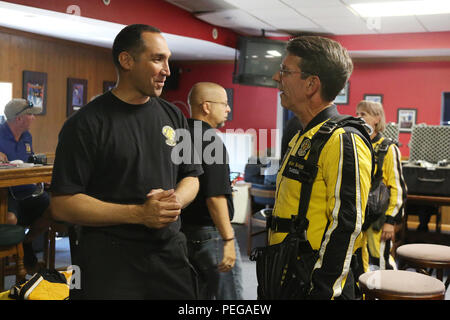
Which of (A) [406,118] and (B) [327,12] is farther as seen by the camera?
(A) [406,118]

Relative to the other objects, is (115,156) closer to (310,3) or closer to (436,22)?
(310,3)

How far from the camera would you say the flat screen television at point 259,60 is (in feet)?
25.5

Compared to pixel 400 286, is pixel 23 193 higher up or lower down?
higher up

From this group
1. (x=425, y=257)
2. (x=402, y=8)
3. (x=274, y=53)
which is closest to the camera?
(x=425, y=257)

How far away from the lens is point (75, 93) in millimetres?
8047

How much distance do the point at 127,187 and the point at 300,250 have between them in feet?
1.97

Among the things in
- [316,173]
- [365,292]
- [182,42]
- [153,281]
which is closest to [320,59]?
[316,173]

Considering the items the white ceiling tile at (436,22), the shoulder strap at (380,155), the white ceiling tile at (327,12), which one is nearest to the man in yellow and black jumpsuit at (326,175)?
the shoulder strap at (380,155)

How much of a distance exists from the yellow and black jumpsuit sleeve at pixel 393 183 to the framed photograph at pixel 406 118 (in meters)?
5.04

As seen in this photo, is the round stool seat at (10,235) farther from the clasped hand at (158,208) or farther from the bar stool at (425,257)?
the bar stool at (425,257)

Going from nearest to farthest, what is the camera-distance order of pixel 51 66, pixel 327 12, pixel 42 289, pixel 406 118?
pixel 42 289 → pixel 327 12 → pixel 51 66 → pixel 406 118

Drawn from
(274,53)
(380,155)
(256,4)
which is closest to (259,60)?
(274,53)

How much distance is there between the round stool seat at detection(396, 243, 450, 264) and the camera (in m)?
2.83
